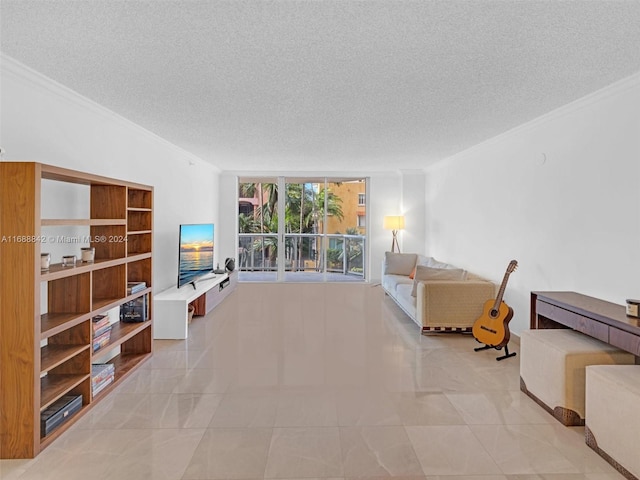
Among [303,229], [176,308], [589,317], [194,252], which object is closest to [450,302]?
[589,317]

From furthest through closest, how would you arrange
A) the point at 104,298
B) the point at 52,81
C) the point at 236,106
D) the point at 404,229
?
the point at 404,229 → the point at 236,106 → the point at 104,298 → the point at 52,81

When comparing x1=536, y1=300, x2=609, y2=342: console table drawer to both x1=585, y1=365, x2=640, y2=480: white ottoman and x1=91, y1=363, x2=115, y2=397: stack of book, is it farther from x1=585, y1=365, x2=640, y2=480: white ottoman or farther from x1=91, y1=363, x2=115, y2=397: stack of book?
x1=91, y1=363, x2=115, y2=397: stack of book

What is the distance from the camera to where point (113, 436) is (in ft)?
8.33

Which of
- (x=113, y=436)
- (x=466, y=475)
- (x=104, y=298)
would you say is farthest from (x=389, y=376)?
(x=104, y=298)

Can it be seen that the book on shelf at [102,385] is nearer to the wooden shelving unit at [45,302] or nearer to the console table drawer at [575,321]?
the wooden shelving unit at [45,302]

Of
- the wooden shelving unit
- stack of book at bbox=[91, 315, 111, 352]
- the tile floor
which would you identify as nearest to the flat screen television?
the tile floor

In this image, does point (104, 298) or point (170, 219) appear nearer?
point (104, 298)

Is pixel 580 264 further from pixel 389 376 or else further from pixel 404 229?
pixel 404 229

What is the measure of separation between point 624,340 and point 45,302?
4.00 metres

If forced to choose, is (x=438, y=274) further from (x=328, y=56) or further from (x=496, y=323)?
(x=328, y=56)

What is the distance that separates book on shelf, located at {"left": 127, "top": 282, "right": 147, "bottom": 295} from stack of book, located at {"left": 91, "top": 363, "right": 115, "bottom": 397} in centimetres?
68

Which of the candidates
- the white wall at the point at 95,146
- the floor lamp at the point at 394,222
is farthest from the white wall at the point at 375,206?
the white wall at the point at 95,146

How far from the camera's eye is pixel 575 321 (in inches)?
117

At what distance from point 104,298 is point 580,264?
4167 mm
